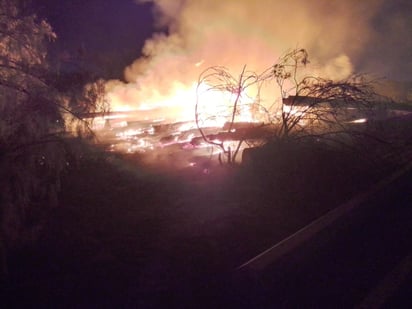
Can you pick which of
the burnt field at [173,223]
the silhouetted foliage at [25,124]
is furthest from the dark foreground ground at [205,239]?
the silhouetted foliage at [25,124]

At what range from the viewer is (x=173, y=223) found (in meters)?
6.55

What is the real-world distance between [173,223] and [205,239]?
875 mm

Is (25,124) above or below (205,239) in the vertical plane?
above

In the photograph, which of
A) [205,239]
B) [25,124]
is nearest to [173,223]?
[205,239]

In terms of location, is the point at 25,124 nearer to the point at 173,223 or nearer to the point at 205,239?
the point at 173,223

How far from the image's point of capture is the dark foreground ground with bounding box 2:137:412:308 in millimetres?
4172

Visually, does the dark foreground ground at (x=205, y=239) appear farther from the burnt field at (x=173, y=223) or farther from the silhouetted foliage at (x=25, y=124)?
the silhouetted foliage at (x=25, y=124)

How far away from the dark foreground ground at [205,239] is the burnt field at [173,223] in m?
0.02

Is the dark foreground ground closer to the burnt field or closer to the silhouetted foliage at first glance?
the burnt field

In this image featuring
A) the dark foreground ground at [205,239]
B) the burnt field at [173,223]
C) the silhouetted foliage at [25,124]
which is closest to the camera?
the dark foreground ground at [205,239]

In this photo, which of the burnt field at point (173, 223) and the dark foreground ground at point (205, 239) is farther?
the burnt field at point (173, 223)

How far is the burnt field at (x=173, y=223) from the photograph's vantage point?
4.34 meters

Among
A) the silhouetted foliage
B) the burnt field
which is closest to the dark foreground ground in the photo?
the burnt field

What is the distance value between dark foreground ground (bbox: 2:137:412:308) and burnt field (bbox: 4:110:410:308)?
0.7 inches
